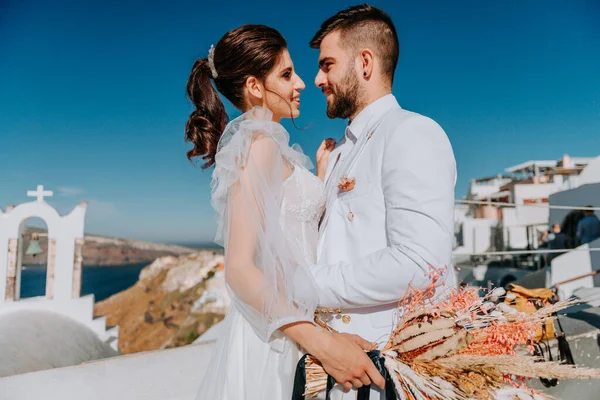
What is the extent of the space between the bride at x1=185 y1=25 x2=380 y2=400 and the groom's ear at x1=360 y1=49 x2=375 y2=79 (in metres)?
0.42

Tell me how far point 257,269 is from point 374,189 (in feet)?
1.97

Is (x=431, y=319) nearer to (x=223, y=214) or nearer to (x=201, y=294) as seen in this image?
(x=223, y=214)

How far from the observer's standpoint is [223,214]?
1848mm

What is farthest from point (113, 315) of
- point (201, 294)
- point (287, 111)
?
point (287, 111)

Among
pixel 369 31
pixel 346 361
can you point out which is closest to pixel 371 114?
pixel 369 31

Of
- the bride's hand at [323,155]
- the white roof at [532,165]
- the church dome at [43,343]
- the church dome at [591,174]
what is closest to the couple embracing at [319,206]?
the bride's hand at [323,155]

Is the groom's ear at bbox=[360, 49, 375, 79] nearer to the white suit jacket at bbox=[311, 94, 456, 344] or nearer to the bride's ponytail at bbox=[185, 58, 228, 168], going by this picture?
the white suit jacket at bbox=[311, 94, 456, 344]

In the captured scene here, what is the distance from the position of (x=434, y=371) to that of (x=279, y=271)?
0.66m

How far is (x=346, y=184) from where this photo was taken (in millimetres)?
1837

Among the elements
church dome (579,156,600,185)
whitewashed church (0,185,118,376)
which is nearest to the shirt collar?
whitewashed church (0,185,118,376)

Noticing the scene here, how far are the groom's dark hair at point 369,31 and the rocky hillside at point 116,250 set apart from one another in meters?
7.88

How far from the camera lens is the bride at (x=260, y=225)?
1.57 meters

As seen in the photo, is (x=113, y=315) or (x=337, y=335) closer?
(x=337, y=335)

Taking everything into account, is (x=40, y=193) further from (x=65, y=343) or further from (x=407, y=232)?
(x=407, y=232)
